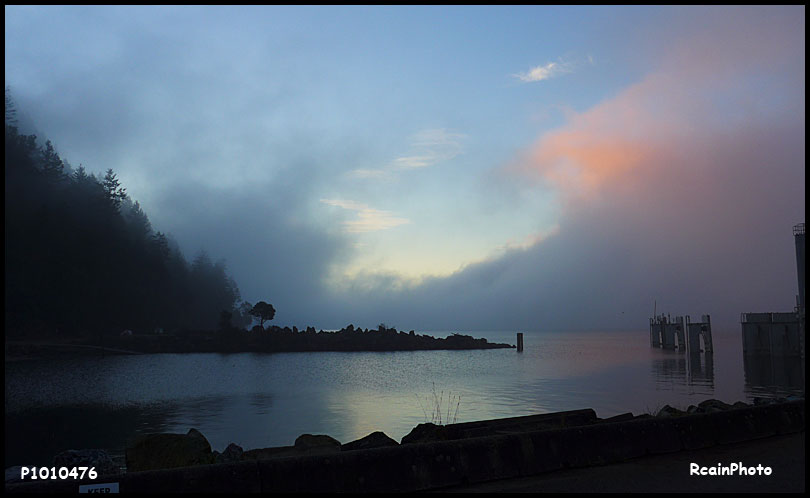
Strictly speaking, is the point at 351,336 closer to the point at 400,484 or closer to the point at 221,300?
the point at 221,300

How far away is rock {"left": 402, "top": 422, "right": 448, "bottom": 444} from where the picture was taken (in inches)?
357

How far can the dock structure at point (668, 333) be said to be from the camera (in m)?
108

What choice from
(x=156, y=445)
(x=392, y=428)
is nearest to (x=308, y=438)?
(x=156, y=445)

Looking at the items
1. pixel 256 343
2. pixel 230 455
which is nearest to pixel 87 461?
pixel 230 455

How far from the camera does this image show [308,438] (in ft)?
37.0

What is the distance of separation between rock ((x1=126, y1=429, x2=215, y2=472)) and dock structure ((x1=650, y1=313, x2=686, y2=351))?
109m

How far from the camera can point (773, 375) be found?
166 ft

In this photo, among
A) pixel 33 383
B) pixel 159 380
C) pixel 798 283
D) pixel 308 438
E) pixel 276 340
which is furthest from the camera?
pixel 276 340

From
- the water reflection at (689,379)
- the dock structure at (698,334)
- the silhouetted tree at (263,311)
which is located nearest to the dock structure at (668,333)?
the dock structure at (698,334)

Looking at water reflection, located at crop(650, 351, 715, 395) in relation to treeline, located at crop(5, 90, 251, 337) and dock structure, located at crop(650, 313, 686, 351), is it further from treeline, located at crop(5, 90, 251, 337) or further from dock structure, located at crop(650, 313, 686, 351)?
treeline, located at crop(5, 90, 251, 337)

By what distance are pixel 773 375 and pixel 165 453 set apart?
5465cm

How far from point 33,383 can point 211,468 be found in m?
55.3

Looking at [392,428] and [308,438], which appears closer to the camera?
[308,438]

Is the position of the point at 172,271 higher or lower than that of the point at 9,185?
lower
